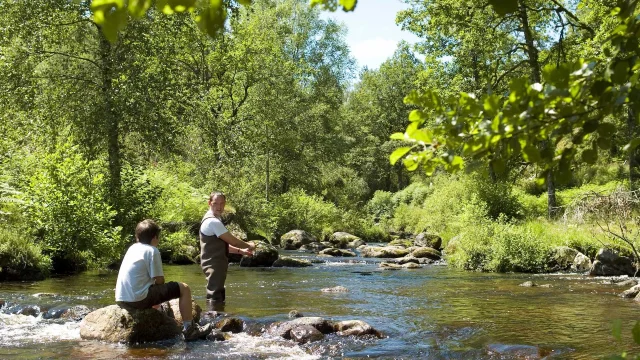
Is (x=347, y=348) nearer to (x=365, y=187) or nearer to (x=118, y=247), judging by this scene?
(x=118, y=247)

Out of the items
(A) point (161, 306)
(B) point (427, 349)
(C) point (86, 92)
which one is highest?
(C) point (86, 92)

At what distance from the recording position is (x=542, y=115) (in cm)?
229

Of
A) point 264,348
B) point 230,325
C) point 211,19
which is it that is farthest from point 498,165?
point 230,325

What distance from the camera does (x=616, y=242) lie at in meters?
16.2

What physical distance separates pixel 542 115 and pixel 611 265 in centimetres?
1524

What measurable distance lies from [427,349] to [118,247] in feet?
35.9

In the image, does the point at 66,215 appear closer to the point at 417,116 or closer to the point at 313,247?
the point at 313,247

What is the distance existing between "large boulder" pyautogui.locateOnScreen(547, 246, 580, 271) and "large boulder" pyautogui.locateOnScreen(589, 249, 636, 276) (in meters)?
1.32

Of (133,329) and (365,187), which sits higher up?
(365,187)

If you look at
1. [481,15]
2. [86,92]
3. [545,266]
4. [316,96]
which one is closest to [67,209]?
[86,92]

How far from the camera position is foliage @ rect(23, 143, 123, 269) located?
15305mm

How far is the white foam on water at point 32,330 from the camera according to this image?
8.23 metres

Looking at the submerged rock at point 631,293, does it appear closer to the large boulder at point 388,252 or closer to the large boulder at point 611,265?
the large boulder at point 611,265

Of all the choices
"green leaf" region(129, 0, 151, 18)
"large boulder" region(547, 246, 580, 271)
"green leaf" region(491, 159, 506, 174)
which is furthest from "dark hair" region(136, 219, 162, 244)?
"large boulder" region(547, 246, 580, 271)
